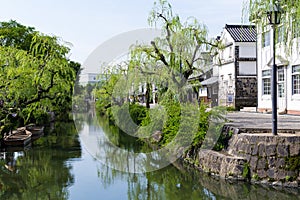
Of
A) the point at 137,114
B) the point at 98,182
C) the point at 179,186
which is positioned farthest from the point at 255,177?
the point at 137,114

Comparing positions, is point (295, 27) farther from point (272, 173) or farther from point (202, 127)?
point (202, 127)

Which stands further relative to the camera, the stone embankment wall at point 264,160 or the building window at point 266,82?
the building window at point 266,82

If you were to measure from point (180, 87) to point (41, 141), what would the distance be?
7517mm

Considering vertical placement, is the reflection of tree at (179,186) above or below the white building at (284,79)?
below

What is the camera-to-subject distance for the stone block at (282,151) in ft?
30.7

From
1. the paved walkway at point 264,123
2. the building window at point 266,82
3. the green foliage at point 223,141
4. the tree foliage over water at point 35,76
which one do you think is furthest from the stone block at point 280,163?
the building window at point 266,82

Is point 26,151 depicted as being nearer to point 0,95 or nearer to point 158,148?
point 0,95

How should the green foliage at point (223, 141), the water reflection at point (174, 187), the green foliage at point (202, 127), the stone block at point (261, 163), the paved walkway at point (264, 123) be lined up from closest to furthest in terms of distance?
1. the water reflection at point (174, 187)
2. the stone block at point (261, 163)
3. the green foliage at point (223, 141)
4. the paved walkway at point (264, 123)
5. the green foliage at point (202, 127)

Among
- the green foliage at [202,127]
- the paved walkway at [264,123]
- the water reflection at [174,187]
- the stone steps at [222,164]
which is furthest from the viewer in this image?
the green foliage at [202,127]

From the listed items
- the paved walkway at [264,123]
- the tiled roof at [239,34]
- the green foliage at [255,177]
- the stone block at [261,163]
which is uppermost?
the tiled roof at [239,34]

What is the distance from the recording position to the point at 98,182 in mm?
10375

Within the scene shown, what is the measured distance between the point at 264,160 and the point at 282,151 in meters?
0.47

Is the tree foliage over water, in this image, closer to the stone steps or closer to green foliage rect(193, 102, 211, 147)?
green foliage rect(193, 102, 211, 147)

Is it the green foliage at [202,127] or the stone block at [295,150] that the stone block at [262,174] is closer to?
the stone block at [295,150]
